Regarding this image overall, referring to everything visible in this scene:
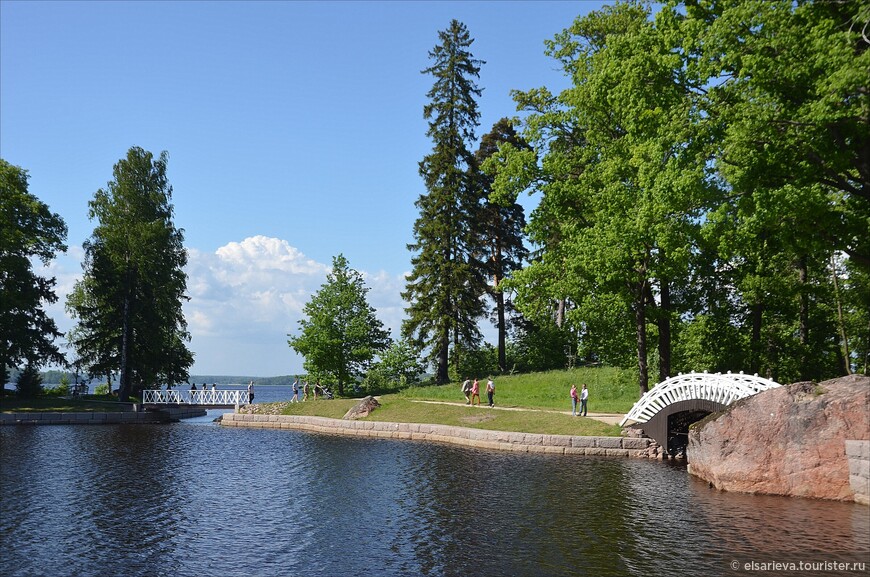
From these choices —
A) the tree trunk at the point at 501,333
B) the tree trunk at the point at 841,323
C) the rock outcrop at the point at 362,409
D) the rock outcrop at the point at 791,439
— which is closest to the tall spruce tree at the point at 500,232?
the tree trunk at the point at 501,333

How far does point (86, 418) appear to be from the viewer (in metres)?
42.5

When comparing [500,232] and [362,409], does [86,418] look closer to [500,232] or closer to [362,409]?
[362,409]

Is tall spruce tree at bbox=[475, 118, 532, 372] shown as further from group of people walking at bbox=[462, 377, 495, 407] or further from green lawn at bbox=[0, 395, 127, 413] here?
green lawn at bbox=[0, 395, 127, 413]

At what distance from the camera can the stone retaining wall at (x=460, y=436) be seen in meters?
27.9

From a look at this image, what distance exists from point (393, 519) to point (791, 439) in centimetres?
1177

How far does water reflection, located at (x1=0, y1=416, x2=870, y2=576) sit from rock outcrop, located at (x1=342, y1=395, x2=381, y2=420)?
38.1 ft

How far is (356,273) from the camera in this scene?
166 ft

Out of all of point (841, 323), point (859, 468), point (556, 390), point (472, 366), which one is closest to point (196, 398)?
point (472, 366)

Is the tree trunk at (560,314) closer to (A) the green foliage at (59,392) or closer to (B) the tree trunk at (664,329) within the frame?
(B) the tree trunk at (664,329)

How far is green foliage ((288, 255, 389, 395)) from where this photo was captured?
47094 mm

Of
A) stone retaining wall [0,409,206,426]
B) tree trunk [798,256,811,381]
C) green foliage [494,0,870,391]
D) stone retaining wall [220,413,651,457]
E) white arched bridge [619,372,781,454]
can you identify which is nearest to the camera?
green foliage [494,0,870,391]

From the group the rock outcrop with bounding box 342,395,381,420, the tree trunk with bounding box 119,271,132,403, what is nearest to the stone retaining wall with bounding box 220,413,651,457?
the rock outcrop with bounding box 342,395,381,420

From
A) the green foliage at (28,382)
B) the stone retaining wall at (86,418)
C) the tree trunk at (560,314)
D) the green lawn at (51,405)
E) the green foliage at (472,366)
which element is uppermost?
the tree trunk at (560,314)

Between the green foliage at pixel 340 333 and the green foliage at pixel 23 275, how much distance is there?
19.0 metres
